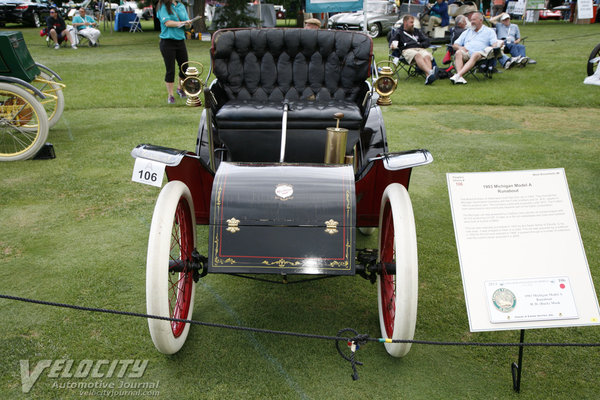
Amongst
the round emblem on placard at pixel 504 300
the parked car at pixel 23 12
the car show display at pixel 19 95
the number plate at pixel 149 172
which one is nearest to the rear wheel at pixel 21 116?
the car show display at pixel 19 95

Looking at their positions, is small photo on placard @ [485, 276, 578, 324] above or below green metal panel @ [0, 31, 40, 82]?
below

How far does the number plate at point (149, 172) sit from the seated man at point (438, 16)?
1413 cm

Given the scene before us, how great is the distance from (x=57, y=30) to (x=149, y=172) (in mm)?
16576

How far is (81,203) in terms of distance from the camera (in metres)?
4.47

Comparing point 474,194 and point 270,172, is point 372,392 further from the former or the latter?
point 270,172

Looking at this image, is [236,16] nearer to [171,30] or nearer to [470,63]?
[470,63]

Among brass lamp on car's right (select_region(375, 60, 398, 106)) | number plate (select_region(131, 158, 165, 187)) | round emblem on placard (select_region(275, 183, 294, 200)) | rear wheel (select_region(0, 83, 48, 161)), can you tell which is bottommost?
rear wheel (select_region(0, 83, 48, 161))

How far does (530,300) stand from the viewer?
2.14 m

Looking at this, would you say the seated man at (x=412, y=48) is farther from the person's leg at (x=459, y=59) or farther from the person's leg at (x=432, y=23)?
the person's leg at (x=432, y=23)

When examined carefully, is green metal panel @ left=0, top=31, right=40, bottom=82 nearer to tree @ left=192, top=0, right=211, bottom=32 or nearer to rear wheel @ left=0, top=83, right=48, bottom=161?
rear wheel @ left=0, top=83, right=48, bottom=161

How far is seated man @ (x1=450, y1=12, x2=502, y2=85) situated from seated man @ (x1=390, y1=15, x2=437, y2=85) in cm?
47

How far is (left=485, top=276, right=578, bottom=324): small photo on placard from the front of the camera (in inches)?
83.3

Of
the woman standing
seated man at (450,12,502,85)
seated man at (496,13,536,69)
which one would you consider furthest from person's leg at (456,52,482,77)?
the woman standing

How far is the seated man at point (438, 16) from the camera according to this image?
1480 centimetres
